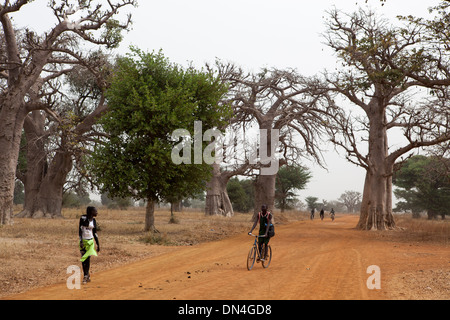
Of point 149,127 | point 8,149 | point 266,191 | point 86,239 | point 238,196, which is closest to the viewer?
point 86,239

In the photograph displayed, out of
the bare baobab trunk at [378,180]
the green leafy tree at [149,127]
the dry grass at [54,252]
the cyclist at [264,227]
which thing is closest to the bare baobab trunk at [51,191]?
the dry grass at [54,252]

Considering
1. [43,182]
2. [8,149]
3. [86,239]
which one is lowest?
[86,239]

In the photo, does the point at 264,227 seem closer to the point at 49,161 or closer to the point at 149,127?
the point at 149,127

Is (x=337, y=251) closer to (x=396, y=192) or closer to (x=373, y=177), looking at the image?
(x=373, y=177)

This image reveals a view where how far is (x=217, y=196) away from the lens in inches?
1697

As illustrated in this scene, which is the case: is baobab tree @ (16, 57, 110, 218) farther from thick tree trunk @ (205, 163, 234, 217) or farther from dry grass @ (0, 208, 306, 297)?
thick tree trunk @ (205, 163, 234, 217)

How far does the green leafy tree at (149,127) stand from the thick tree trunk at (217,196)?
22.2 meters

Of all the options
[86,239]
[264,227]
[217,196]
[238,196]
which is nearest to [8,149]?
[86,239]

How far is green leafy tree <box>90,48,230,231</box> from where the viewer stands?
60.8ft

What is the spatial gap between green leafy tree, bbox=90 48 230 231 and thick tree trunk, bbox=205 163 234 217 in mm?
22202

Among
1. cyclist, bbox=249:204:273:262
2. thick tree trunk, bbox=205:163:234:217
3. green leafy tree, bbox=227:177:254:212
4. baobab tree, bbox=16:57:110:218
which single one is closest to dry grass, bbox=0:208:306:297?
cyclist, bbox=249:204:273:262

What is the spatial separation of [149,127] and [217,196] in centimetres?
2528

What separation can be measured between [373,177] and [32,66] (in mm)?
20891

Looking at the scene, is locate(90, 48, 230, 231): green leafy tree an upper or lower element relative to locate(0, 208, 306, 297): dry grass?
upper
